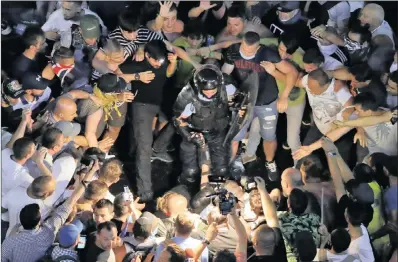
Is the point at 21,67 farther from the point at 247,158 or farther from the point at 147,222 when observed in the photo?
the point at 247,158

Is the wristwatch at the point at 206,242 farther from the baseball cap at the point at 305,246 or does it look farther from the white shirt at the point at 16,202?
the white shirt at the point at 16,202

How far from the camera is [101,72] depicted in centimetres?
434

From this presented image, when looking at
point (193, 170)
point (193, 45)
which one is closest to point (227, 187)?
point (193, 170)

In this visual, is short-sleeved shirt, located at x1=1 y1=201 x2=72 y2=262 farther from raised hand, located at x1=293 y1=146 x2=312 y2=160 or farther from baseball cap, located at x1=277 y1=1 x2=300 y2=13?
baseball cap, located at x1=277 y1=1 x2=300 y2=13

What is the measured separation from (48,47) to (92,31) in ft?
0.94

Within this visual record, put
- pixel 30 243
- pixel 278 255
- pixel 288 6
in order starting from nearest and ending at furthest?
pixel 30 243 → pixel 278 255 → pixel 288 6

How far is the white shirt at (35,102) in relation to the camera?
14.1 feet

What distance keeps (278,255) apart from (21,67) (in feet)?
5.93

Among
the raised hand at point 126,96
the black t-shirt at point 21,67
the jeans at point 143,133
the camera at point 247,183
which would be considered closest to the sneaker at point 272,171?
the camera at point 247,183

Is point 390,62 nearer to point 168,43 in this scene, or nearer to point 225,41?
point 225,41

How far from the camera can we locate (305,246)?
416cm

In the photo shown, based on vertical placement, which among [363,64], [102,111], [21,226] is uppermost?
[363,64]

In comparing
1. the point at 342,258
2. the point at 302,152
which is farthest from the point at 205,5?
the point at 342,258

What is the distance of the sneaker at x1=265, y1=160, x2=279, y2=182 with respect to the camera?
4.38 m
